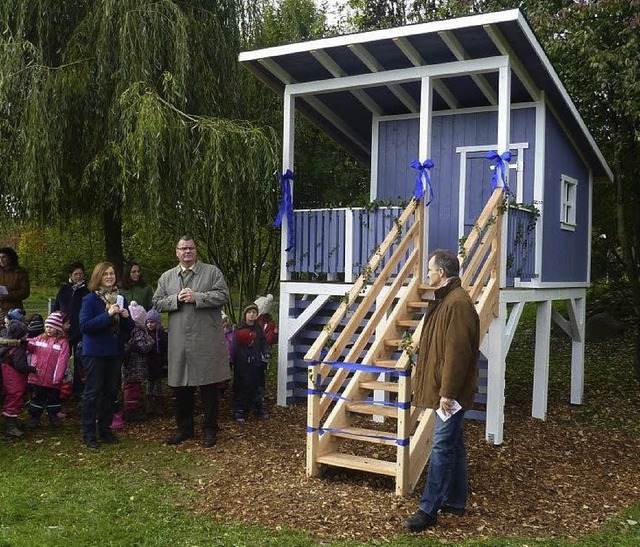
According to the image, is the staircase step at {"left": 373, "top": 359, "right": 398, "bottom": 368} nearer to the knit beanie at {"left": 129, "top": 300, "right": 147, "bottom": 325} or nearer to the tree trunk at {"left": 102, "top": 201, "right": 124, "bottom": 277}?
the knit beanie at {"left": 129, "top": 300, "right": 147, "bottom": 325}

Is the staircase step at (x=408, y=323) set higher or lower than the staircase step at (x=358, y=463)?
higher

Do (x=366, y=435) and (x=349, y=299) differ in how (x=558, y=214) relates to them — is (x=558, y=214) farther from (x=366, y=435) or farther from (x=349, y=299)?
(x=366, y=435)

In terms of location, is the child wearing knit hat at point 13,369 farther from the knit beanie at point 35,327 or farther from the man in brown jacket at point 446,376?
the man in brown jacket at point 446,376

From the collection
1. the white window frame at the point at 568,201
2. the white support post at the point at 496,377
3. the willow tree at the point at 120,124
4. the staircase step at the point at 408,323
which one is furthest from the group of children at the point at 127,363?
the white window frame at the point at 568,201

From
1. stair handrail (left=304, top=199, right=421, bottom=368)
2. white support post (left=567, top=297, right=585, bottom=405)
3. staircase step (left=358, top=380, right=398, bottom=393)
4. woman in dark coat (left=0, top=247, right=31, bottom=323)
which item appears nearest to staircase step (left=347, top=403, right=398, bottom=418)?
staircase step (left=358, top=380, right=398, bottom=393)

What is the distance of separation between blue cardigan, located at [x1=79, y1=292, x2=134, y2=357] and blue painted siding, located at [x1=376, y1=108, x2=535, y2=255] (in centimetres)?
506

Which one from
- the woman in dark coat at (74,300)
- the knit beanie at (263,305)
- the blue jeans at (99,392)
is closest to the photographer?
the blue jeans at (99,392)

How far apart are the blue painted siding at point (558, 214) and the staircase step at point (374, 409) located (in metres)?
4.11

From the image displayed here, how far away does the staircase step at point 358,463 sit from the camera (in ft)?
19.3

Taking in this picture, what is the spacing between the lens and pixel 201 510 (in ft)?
17.8

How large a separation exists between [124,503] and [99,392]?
1.64 meters

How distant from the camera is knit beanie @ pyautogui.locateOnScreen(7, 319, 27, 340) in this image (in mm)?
7016

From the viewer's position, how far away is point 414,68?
8.41 metres

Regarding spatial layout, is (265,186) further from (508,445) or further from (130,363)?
(508,445)
